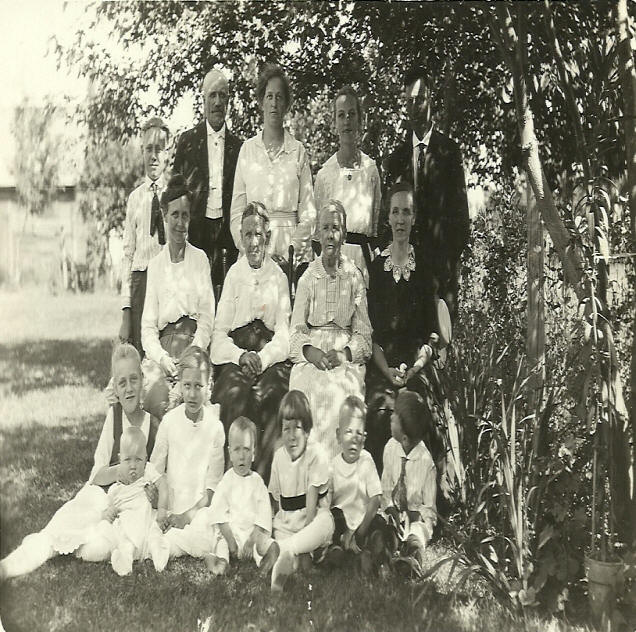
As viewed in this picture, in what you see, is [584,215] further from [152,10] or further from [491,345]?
[152,10]

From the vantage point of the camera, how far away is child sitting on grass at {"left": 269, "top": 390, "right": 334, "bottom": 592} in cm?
427

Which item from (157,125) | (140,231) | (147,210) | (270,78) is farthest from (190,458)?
(270,78)

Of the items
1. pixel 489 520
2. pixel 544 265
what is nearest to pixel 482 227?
pixel 544 265

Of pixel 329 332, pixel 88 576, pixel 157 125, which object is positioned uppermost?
pixel 157 125

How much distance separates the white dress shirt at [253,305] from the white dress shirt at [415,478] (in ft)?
2.65

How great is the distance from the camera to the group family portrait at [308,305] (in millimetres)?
4215

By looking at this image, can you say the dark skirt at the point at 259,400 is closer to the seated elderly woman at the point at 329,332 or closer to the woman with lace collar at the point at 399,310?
the seated elderly woman at the point at 329,332

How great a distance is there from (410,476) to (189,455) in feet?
3.98

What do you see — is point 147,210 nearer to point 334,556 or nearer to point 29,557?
point 29,557

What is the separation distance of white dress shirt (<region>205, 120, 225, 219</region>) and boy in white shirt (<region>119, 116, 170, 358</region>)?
25 cm

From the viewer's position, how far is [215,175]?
14.8 feet

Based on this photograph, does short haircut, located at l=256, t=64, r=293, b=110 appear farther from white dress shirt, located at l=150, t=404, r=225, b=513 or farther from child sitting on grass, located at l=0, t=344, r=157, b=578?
white dress shirt, located at l=150, t=404, r=225, b=513

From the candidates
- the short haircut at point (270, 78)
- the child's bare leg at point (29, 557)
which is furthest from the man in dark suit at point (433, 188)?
the child's bare leg at point (29, 557)

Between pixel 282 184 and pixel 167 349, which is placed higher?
pixel 282 184
